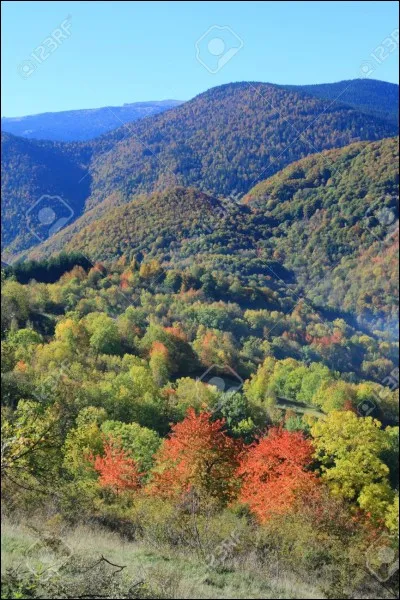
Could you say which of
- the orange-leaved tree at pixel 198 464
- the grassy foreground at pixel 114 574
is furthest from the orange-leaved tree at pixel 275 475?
the grassy foreground at pixel 114 574

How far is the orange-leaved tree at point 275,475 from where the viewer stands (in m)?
18.4

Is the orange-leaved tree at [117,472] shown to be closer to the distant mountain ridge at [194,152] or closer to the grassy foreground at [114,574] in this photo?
the grassy foreground at [114,574]

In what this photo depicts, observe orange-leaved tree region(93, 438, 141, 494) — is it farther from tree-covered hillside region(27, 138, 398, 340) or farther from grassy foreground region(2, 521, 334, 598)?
tree-covered hillside region(27, 138, 398, 340)

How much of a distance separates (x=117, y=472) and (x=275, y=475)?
6348 mm

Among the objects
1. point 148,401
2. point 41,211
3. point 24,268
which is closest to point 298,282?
point 24,268

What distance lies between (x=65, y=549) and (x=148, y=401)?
23160 millimetres

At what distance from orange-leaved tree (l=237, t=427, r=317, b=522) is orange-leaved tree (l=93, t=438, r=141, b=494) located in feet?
12.1

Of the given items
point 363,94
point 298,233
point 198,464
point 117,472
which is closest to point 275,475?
point 198,464

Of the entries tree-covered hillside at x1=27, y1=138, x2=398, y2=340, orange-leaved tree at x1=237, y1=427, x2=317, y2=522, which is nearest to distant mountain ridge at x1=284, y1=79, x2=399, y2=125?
tree-covered hillside at x1=27, y1=138, x2=398, y2=340

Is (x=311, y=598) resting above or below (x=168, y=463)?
above

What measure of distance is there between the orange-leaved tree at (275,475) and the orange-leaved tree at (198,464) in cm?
71

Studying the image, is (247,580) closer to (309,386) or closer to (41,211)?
(309,386)

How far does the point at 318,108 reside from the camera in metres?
167

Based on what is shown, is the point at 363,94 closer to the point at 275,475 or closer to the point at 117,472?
the point at 275,475
